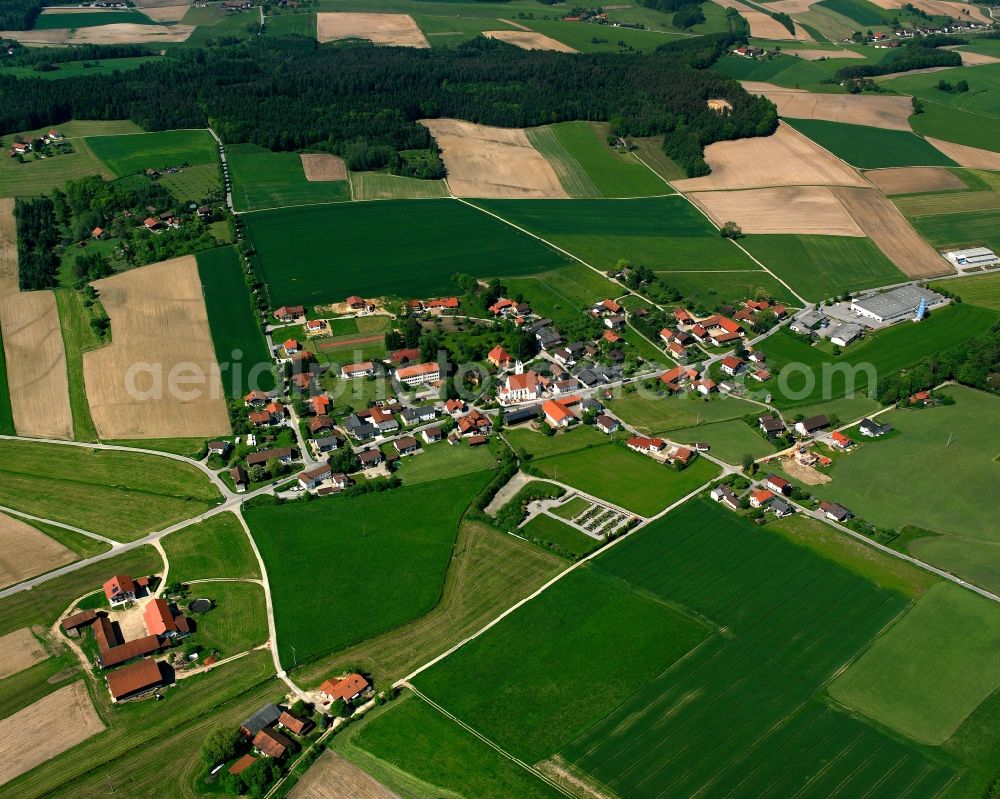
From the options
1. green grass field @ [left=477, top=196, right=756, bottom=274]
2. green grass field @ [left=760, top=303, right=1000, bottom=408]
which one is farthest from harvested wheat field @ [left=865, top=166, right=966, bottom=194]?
green grass field @ [left=760, top=303, right=1000, bottom=408]

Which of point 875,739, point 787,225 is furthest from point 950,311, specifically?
point 875,739

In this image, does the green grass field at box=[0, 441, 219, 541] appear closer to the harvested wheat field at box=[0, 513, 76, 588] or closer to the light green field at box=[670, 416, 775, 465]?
the harvested wheat field at box=[0, 513, 76, 588]

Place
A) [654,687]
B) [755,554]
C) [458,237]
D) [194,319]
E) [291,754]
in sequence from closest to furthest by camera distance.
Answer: [291,754] → [654,687] → [755,554] → [194,319] → [458,237]

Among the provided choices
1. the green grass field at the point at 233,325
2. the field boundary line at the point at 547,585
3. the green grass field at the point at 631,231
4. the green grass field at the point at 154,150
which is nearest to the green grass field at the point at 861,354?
the field boundary line at the point at 547,585

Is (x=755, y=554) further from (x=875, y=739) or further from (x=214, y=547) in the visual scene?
(x=214, y=547)

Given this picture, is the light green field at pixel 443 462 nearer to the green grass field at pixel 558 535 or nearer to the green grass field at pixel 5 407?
the green grass field at pixel 558 535

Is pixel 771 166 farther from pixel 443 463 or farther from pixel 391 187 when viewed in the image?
pixel 443 463
